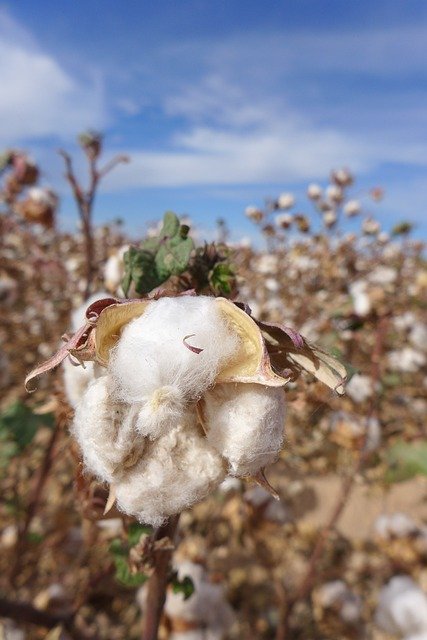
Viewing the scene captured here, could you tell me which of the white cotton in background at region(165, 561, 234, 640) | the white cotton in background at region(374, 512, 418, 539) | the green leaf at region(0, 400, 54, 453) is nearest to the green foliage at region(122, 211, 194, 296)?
the green leaf at region(0, 400, 54, 453)

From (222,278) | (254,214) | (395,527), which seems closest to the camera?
(222,278)

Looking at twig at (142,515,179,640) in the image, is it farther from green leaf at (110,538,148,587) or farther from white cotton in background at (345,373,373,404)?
white cotton in background at (345,373,373,404)

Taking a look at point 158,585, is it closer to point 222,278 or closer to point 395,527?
point 222,278

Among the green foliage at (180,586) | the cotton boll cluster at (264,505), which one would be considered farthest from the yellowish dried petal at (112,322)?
the cotton boll cluster at (264,505)

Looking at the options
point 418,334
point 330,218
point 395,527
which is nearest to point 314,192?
point 330,218

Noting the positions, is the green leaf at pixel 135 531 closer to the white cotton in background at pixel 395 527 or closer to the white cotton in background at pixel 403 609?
the white cotton in background at pixel 403 609

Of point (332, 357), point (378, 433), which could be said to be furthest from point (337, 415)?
point (332, 357)
